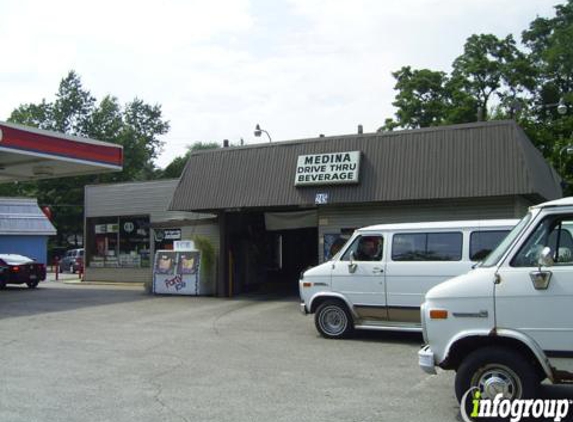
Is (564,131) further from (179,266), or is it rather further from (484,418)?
(484,418)

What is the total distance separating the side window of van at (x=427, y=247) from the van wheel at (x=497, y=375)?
5346 millimetres

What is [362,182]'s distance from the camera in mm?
18391

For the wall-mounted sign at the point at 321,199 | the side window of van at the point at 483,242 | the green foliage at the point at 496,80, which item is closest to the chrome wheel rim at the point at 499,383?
the side window of van at the point at 483,242

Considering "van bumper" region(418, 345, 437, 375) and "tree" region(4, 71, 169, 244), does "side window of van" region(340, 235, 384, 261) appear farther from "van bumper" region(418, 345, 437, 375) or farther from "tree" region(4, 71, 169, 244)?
"tree" region(4, 71, 169, 244)

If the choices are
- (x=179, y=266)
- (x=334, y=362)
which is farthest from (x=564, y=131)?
(x=334, y=362)

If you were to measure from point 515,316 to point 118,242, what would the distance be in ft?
84.3

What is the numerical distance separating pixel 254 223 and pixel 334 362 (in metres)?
14.2

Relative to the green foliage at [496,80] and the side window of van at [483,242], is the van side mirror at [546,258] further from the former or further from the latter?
the green foliage at [496,80]

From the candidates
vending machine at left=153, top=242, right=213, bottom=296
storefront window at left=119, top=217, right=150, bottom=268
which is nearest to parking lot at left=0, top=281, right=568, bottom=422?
vending machine at left=153, top=242, right=213, bottom=296

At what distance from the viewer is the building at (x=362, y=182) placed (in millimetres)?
16828

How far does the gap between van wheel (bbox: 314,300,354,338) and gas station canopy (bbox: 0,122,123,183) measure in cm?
1273

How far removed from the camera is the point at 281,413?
7.04 meters

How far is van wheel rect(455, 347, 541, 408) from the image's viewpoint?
6.22 m

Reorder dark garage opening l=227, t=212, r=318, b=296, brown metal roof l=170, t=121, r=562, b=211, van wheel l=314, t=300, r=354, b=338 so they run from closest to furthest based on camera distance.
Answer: van wheel l=314, t=300, r=354, b=338, brown metal roof l=170, t=121, r=562, b=211, dark garage opening l=227, t=212, r=318, b=296
